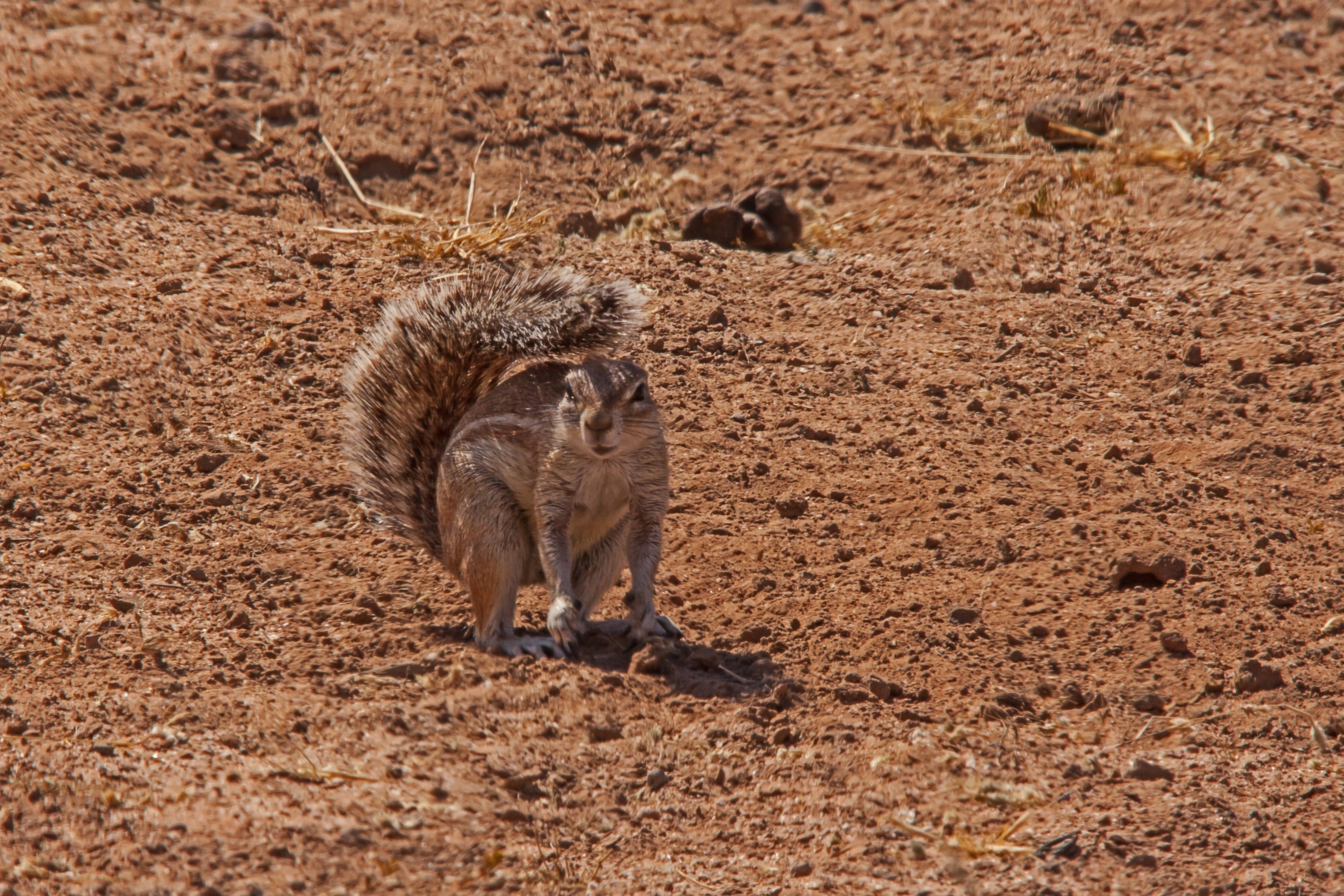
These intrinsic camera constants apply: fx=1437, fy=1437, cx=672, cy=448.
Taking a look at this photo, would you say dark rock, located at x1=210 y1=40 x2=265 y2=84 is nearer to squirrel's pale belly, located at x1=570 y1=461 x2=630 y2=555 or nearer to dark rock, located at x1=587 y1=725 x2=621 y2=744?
squirrel's pale belly, located at x1=570 y1=461 x2=630 y2=555

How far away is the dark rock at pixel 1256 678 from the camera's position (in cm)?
486


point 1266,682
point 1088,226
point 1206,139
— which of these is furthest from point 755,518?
point 1206,139

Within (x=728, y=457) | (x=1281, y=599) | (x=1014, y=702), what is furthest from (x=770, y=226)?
(x=1014, y=702)

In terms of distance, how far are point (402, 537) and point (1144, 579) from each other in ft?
9.73

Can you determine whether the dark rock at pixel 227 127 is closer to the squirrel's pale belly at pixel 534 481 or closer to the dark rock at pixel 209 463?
the dark rock at pixel 209 463

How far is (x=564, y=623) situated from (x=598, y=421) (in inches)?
30.1

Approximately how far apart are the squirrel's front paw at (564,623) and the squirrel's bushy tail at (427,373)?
29.7 inches

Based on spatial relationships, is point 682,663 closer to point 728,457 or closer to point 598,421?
point 598,421

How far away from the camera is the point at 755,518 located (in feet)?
20.4

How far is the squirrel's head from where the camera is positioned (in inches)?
195

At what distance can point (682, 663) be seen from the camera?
16.8ft

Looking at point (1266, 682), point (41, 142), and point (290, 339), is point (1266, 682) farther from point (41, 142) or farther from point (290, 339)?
point (41, 142)

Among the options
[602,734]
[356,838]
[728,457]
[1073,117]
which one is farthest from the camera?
[1073,117]

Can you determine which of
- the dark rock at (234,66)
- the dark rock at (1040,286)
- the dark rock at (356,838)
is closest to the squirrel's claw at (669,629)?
the dark rock at (356,838)
